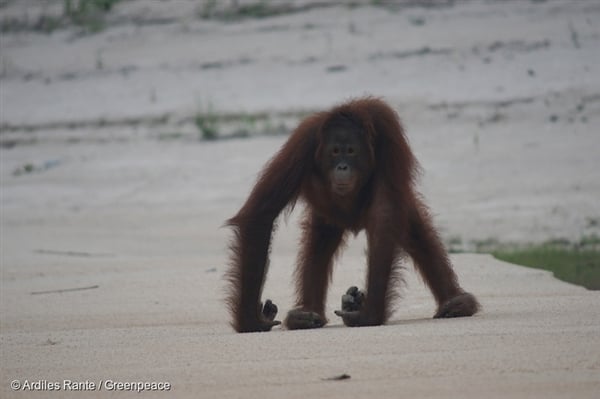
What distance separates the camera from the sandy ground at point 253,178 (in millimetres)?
A: 4691

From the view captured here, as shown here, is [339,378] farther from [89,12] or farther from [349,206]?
[89,12]

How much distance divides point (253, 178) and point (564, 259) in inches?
183

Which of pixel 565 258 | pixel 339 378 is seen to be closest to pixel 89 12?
pixel 565 258

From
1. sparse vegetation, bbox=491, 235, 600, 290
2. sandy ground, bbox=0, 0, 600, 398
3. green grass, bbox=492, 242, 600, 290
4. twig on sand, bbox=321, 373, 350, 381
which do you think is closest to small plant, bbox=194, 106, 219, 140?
sandy ground, bbox=0, 0, 600, 398

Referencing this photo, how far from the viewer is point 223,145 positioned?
1445 cm

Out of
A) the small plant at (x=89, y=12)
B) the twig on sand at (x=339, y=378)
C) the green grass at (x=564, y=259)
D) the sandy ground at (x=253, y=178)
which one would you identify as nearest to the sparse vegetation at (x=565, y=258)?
the green grass at (x=564, y=259)

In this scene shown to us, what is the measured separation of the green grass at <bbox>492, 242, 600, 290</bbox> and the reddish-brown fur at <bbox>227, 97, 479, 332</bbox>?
2.08m

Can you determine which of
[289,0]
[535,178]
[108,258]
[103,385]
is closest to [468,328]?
[103,385]

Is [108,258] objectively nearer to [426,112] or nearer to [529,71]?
[426,112]

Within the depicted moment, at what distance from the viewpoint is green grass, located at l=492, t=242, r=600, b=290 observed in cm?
850

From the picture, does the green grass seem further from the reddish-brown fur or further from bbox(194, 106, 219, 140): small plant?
bbox(194, 106, 219, 140): small plant

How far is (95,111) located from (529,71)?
493 cm

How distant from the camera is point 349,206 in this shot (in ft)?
21.3

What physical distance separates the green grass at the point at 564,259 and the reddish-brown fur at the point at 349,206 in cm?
208
